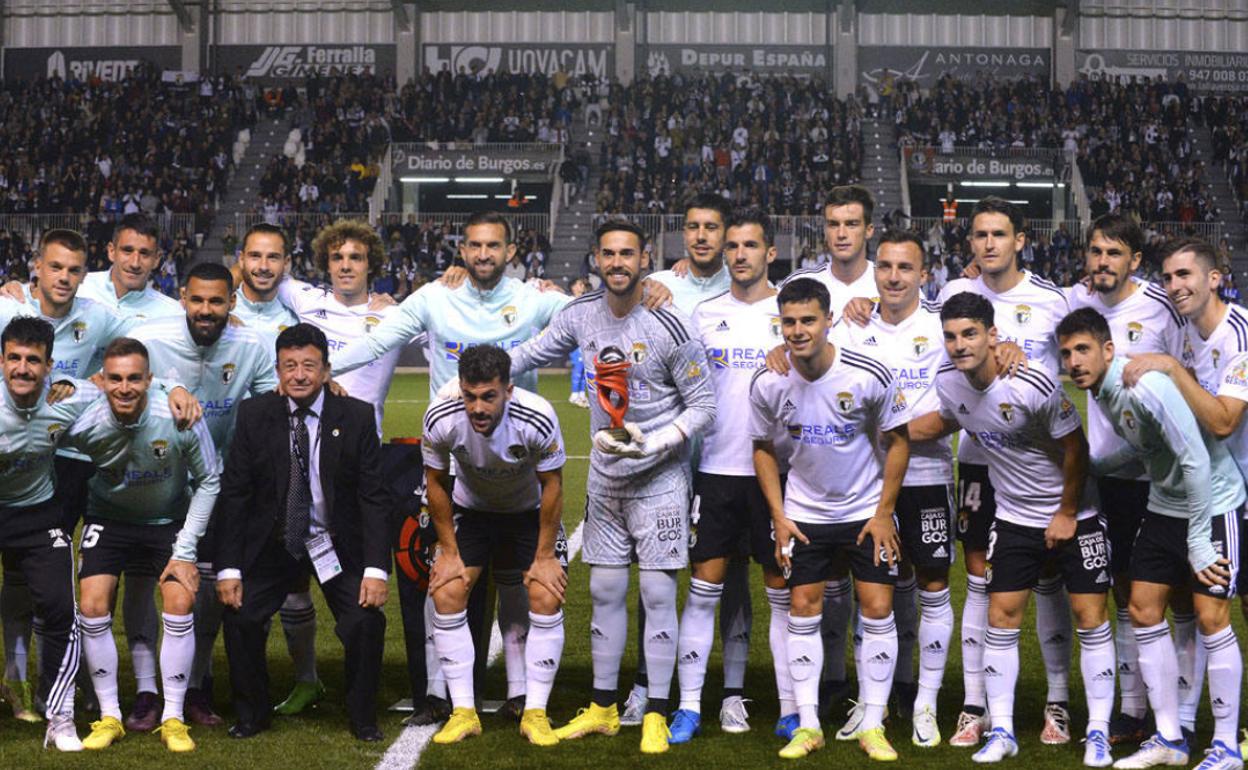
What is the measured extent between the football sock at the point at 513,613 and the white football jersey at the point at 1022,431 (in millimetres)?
2286

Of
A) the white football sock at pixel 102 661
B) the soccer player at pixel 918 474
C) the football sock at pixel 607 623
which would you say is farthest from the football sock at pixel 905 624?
the white football sock at pixel 102 661

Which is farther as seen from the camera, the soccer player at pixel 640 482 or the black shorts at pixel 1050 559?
the soccer player at pixel 640 482

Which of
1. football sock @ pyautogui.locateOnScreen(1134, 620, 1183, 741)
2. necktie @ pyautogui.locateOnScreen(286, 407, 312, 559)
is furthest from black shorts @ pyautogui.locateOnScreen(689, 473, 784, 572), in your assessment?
necktie @ pyautogui.locateOnScreen(286, 407, 312, 559)

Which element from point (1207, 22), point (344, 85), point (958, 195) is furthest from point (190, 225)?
point (1207, 22)

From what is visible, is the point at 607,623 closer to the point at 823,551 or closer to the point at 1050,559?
the point at 823,551

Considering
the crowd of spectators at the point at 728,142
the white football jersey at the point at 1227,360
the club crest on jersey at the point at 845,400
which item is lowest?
the club crest on jersey at the point at 845,400

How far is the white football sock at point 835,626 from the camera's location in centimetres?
714

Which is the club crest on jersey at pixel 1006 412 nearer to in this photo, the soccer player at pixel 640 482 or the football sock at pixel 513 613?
the soccer player at pixel 640 482

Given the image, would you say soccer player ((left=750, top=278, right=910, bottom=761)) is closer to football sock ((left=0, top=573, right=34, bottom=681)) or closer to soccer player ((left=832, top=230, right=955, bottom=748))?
soccer player ((left=832, top=230, right=955, bottom=748))

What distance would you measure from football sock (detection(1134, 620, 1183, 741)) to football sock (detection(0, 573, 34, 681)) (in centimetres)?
532

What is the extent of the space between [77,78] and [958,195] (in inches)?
1049

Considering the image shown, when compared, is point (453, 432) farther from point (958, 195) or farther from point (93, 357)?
point (958, 195)

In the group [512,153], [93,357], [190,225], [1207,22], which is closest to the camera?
[93,357]

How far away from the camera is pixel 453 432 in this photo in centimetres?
661
